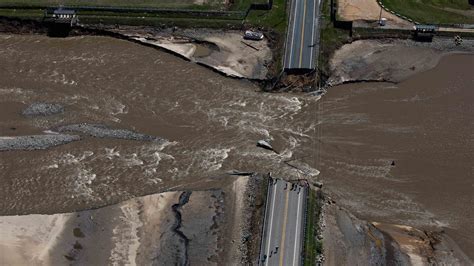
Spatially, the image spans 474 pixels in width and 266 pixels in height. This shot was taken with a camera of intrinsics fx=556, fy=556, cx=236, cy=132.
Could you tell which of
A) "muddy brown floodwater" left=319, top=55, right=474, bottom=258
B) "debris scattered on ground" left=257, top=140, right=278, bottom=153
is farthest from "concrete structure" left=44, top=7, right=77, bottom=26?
"muddy brown floodwater" left=319, top=55, right=474, bottom=258

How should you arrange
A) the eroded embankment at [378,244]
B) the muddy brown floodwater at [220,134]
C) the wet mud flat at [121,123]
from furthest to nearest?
1. the wet mud flat at [121,123]
2. the muddy brown floodwater at [220,134]
3. the eroded embankment at [378,244]

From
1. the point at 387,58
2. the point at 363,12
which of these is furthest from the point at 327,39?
the point at 387,58

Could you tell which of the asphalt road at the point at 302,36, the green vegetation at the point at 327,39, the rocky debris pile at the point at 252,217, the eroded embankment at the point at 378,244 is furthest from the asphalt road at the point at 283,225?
the green vegetation at the point at 327,39

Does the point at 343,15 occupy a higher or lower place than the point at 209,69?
higher

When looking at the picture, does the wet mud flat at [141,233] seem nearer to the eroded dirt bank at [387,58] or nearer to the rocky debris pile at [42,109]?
the rocky debris pile at [42,109]

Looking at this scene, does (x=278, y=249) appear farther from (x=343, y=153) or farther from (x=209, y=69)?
(x=209, y=69)

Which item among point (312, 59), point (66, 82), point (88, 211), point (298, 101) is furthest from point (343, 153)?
point (66, 82)

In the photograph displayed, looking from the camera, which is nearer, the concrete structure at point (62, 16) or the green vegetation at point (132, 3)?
the concrete structure at point (62, 16)
